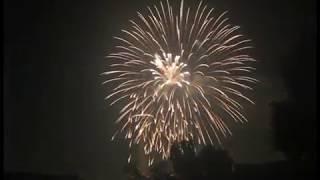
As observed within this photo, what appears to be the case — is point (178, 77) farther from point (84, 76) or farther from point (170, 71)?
point (84, 76)

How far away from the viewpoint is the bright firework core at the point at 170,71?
35.7 inches

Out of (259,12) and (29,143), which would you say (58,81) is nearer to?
(29,143)

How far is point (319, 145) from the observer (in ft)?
2.95

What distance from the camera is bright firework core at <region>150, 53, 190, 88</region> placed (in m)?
0.91

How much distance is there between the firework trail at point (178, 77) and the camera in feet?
2.97

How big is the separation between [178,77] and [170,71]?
2 cm

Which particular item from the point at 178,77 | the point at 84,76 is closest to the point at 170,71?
the point at 178,77

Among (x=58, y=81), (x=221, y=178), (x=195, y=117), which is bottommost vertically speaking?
(x=221, y=178)

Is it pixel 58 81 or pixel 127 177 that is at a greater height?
pixel 58 81

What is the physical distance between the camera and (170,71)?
918 millimetres

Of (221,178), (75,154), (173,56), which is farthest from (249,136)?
(75,154)

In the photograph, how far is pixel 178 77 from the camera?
0.91 m

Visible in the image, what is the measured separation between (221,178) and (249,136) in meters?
0.09

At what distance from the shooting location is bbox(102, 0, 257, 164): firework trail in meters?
0.90
